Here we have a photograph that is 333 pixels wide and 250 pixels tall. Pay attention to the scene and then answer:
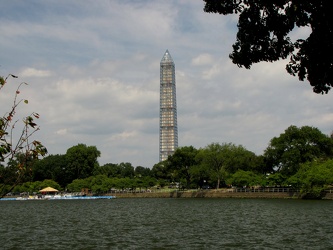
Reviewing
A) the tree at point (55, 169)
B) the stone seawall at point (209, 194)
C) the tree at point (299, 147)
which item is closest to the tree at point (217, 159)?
the stone seawall at point (209, 194)

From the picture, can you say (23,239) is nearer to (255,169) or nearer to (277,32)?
(277,32)

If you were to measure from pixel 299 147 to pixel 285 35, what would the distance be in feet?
241

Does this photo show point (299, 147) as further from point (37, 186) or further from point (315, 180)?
point (37, 186)

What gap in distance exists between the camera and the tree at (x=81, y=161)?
129 metres

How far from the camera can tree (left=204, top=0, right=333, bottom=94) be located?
42.8 feet

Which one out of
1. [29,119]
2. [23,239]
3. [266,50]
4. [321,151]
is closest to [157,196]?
[321,151]

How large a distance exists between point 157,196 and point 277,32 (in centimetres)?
8832

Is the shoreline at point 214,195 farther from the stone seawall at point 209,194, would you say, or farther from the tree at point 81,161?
the tree at point 81,161

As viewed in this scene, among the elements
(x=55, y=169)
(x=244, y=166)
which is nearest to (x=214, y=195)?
(x=244, y=166)

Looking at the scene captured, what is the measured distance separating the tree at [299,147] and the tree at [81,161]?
63.1 meters

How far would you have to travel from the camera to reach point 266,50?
14719mm

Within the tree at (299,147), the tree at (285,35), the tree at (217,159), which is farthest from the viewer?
the tree at (217,159)

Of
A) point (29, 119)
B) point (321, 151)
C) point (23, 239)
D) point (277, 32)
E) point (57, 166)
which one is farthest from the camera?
point (57, 166)

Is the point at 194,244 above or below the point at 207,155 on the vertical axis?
below
